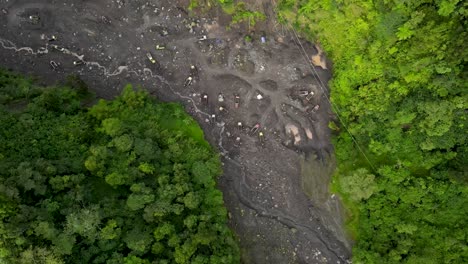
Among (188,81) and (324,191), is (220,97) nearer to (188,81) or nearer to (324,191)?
(188,81)

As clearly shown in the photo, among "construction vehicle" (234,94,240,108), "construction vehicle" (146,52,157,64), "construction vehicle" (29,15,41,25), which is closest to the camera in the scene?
"construction vehicle" (234,94,240,108)

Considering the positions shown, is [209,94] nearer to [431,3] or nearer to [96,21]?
[96,21]

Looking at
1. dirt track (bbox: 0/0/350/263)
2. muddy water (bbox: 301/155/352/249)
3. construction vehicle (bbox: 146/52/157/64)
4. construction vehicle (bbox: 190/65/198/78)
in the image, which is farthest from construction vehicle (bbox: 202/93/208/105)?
muddy water (bbox: 301/155/352/249)

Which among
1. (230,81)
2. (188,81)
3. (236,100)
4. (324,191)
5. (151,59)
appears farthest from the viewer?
(151,59)

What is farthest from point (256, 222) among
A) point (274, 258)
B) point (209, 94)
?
point (209, 94)

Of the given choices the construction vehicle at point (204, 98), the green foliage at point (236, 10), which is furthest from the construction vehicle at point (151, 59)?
the green foliage at point (236, 10)

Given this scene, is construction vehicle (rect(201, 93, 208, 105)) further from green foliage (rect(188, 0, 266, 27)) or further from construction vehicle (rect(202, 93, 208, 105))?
green foliage (rect(188, 0, 266, 27))

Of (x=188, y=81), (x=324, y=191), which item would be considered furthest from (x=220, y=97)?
(x=324, y=191)
